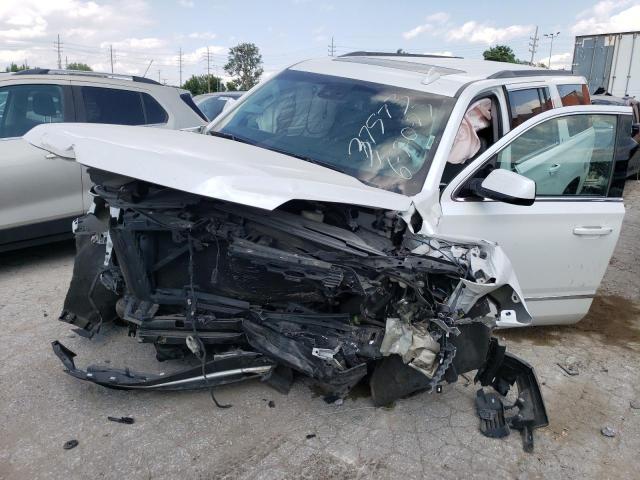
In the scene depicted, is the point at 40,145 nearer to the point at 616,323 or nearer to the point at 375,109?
the point at 375,109

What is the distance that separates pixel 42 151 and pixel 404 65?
3.41m

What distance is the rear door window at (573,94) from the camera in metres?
4.37

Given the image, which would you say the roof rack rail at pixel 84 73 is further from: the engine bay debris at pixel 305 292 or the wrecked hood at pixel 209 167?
the engine bay debris at pixel 305 292

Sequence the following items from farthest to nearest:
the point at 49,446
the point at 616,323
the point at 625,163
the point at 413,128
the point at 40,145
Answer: the point at 616,323 < the point at 625,163 < the point at 413,128 < the point at 40,145 < the point at 49,446

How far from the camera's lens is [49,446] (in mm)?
2836

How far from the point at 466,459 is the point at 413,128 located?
1.94 metres

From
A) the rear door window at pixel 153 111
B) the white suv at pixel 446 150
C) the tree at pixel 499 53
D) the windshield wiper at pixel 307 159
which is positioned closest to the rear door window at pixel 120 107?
the rear door window at pixel 153 111

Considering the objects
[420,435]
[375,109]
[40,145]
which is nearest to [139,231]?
[40,145]

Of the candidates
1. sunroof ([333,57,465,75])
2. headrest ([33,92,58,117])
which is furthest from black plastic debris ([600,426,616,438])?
headrest ([33,92,58,117])

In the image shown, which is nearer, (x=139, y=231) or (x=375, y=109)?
(x=139, y=231)

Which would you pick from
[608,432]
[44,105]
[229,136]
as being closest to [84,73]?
[44,105]

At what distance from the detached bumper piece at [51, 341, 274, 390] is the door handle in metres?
2.26

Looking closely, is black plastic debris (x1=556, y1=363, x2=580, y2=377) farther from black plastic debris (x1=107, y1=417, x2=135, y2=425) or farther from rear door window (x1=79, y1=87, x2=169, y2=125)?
rear door window (x1=79, y1=87, x2=169, y2=125)

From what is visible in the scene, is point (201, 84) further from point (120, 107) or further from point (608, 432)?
point (608, 432)
